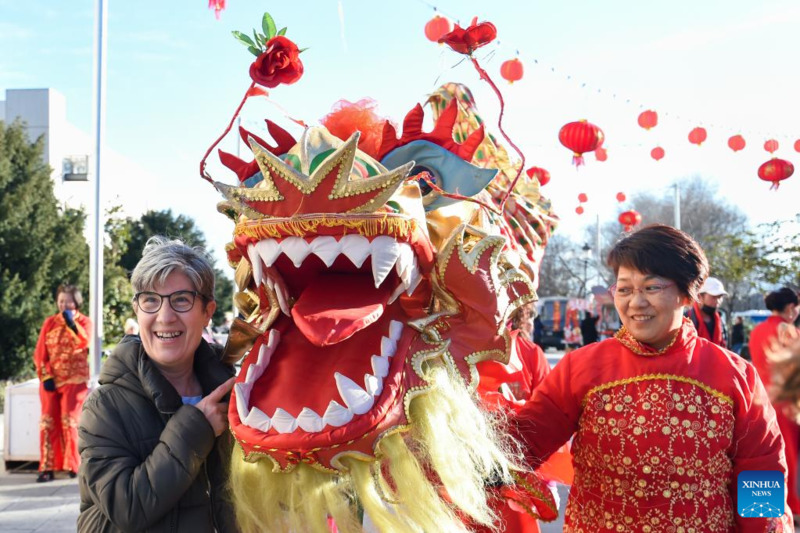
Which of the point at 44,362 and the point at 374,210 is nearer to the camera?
the point at 374,210

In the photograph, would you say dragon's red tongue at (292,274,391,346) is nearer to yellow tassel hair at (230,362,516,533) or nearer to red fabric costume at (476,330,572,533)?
yellow tassel hair at (230,362,516,533)

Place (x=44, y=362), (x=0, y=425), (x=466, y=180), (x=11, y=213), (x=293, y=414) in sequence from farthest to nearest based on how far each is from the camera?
(x=11, y=213) < (x=0, y=425) < (x=44, y=362) < (x=466, y=180) < (x=293, y=414)

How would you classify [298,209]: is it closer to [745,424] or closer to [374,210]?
[374,210]

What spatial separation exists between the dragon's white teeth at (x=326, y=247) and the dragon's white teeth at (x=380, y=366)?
280mm

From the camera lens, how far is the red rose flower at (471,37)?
7.76 feet

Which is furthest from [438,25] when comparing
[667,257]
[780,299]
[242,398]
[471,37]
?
[242,398]

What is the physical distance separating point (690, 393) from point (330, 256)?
3.39ft

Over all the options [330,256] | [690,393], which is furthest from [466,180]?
[690,393]

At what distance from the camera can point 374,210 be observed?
5.82 feet

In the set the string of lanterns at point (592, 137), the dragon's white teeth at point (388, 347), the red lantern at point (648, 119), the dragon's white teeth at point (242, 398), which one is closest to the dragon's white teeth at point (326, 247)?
the dragon's white teeth at point (388, 347)

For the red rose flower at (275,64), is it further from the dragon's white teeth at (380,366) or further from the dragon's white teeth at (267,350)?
the dragon's white teeth at (380,366)

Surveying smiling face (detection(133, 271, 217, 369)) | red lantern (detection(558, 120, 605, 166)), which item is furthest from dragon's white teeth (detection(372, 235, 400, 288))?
red lantern (detection(558, 120, 605, 166))

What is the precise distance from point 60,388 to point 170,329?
4.72m

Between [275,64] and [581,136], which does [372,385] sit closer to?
[275,64]
